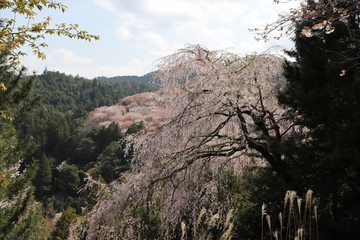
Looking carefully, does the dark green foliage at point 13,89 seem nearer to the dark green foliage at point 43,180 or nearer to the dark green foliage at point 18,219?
the dark green foliage at point 18,219

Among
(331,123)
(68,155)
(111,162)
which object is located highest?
(68,155)

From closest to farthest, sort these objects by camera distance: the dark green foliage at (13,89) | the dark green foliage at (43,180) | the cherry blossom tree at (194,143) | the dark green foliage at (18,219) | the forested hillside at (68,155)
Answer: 1. the cherry blossom tree at (194,143)
2. the dark green foliage at (13,89)
3. the dark green foliage at (18,219)
4. the forested hillside at (68,155)
5. the dark green foliage at (43,180)

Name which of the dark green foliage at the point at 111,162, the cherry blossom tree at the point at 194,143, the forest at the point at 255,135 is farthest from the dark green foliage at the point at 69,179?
the cherry blossom tree at the point at 194,143

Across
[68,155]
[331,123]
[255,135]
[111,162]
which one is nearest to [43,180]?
[68,155]

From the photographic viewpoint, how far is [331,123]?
577 cm

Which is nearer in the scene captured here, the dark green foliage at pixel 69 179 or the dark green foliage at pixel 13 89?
the dark green foliage at pixel 13 89

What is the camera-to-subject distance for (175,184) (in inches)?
257

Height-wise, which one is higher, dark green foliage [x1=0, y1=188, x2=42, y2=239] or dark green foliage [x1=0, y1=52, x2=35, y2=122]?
dark green foliage [x1=0, y1=52, x2=35, y2=122]

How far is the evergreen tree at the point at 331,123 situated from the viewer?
5336 millimetres

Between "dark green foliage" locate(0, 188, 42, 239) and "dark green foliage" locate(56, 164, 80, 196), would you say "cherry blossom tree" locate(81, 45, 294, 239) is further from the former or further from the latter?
"dark green foliage" locate(56, 164, 80, 196)

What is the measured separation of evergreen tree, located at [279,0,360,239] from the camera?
5.34 m

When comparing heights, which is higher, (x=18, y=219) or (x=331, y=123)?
(x=331, y=123)

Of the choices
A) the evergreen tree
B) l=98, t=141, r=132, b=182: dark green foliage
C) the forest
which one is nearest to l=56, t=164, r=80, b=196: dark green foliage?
l=98, t=141, r=132, b=182: dark green foliage

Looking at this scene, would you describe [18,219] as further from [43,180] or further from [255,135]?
[43,180]
